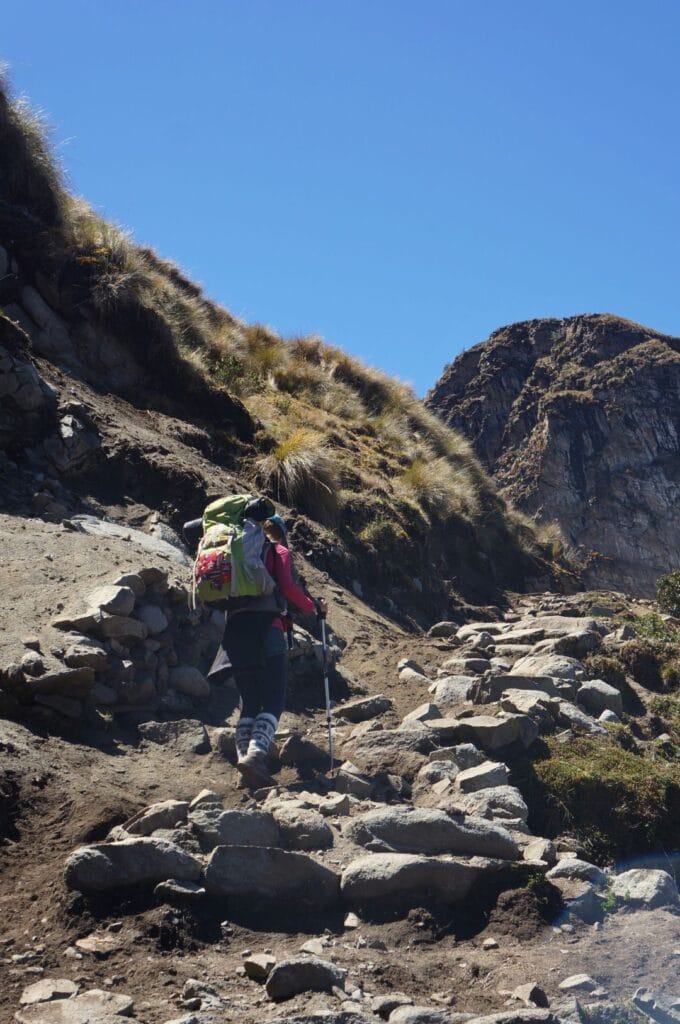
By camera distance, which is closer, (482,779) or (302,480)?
(482,779)

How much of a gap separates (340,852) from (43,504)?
5.42m

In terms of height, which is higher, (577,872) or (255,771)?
(255,771)

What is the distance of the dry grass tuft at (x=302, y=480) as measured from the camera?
1270cm

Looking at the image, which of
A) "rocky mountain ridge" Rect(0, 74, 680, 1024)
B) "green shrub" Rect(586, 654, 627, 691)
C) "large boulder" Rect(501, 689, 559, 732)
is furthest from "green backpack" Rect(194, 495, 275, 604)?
"green shrub" Rect(586, 654, 627, 691)

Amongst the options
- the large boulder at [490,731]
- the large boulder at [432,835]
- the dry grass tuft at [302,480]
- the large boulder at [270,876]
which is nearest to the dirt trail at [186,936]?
the large boulder at [270,876]

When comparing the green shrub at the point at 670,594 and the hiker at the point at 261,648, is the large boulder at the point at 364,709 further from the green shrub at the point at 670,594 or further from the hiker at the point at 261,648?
the green shrub at the point at 670,594

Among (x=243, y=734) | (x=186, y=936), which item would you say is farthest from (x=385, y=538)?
(x=186, y=936)

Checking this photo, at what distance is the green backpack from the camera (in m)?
6.39

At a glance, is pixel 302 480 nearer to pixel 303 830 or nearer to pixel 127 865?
pixel 303 830

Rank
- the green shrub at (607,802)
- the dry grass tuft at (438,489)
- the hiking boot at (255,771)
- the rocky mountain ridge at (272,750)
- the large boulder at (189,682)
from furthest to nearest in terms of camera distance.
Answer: the dry grass tuft at (438,489)
the large boulder at (189,682)
the green shrub at (607,802)
the hiking boot at (255,771)
the rocky mountain ridge at (272,750)

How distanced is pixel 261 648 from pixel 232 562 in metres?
0.62

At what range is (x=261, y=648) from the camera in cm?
643

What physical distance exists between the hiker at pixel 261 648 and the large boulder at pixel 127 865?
1.70 meters

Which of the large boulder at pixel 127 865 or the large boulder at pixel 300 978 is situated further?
the large boulder at pixel 127 865
